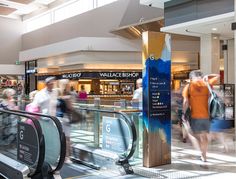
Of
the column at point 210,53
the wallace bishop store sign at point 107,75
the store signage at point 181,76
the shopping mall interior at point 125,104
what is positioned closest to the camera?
the shopping mall interior at point 125,104

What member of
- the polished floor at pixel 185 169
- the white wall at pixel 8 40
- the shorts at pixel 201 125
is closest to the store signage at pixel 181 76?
the polished floor at pixel 185 169

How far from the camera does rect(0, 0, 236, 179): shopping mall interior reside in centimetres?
531

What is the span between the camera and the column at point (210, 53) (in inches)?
465

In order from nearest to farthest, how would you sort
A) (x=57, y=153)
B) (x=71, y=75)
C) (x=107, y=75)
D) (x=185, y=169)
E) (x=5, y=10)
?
1. (x=57, y=153)
2. (x=185, y=169)
3. (x=107, y=75)
4. (x=71, y=75)
5. (x=5, y=10)

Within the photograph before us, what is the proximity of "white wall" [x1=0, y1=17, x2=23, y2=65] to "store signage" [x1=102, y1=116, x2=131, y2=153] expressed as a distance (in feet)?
86.0

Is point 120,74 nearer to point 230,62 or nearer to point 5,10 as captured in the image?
point 230,62

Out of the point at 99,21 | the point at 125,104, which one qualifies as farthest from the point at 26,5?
the point at 125,104

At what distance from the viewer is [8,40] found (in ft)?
101

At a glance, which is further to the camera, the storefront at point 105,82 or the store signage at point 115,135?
the storefront at point 105,82

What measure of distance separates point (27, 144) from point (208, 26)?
288 inches

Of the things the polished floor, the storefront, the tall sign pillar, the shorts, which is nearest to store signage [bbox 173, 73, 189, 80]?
the storefront

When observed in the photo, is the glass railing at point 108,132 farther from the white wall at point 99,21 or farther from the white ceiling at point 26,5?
the white ceiling at point 26,5

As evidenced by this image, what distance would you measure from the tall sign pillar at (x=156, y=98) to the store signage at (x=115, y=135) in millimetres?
325

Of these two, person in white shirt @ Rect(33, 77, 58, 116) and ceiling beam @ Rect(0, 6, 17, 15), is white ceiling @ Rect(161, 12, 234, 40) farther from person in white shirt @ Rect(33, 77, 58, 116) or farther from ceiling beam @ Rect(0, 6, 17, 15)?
ceiling beam @ Rect(0, 6, 17, 15)
